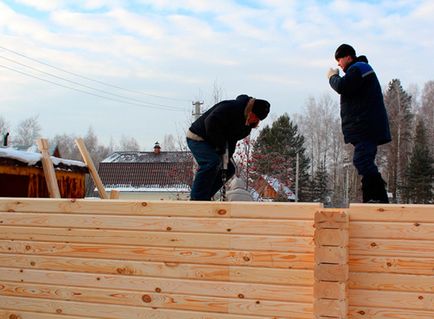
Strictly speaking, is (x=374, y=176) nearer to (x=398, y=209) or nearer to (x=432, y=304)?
(x=398, y=209)

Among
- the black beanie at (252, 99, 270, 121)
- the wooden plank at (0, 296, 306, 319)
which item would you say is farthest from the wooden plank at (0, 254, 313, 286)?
the black beanie at (252, 99, 270, 121)

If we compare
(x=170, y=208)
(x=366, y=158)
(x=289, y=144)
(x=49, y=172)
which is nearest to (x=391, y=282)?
(x=366, y=158)

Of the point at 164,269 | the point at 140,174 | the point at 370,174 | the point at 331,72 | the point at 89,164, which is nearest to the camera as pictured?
the point at 164,269

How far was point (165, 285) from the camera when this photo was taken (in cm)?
376

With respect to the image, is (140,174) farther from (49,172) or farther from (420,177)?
(49,172)

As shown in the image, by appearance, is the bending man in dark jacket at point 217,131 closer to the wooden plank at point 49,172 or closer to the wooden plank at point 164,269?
the wooden plank at point 164,269

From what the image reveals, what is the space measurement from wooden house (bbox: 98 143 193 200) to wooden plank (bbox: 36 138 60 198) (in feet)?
93.1

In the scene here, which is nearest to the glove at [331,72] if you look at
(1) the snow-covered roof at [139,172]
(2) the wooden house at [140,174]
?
(2) the wooden house at [140,174]

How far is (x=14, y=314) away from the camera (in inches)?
163

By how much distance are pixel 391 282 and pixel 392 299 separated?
11 cm

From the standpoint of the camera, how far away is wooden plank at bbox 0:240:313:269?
11.6 feet

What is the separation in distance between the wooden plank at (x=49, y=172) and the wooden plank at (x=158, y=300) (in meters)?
2.19

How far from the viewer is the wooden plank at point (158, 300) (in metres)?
3.50

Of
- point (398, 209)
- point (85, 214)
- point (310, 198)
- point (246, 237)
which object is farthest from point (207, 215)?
point (310, 198)
